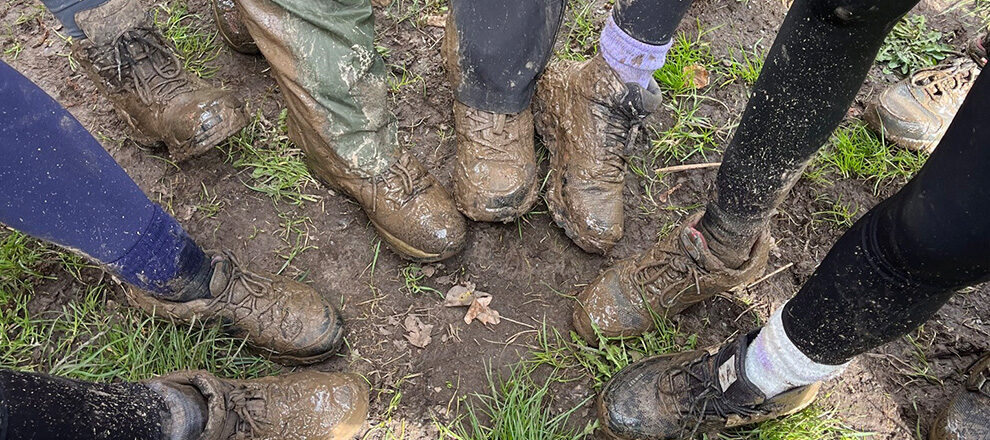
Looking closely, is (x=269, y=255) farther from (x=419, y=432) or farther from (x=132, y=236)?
(x=419, y=432)

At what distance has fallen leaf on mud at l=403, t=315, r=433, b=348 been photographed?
2.16m

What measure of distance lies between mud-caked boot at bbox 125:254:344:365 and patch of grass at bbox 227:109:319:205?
428 mm

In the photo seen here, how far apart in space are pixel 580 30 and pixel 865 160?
4.04ft

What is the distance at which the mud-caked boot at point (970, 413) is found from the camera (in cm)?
184

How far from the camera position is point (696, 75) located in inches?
108

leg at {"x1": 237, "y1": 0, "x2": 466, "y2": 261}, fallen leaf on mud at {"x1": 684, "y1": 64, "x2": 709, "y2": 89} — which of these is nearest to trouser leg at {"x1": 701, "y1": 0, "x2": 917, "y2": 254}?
leg at {"x1": 237, "y1": 0, "x2": 466, "y2": 261}

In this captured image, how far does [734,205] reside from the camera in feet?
5.66

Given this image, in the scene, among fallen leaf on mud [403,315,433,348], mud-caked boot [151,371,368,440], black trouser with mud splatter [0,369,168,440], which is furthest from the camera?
fallen leaf on mud [403,315,433,348]

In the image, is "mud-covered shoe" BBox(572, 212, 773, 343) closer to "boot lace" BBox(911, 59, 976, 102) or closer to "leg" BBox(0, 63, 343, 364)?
"leg" BBox(0, 63, 343, 364)

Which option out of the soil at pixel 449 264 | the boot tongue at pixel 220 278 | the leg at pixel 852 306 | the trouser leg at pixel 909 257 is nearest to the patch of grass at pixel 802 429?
the soil at pixel 449 264

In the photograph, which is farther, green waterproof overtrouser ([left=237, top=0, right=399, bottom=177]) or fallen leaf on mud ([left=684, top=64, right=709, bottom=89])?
fallen leaf on mud ([left=684, top=64, right=709, bottom=89])

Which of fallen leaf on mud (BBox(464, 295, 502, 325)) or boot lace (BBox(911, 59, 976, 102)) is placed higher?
boot lace (BBox(911, 59, 976, 102))

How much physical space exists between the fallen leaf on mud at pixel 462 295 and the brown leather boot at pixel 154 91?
38.3 inches

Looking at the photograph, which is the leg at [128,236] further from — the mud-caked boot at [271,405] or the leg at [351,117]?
the leg at [351,117]
